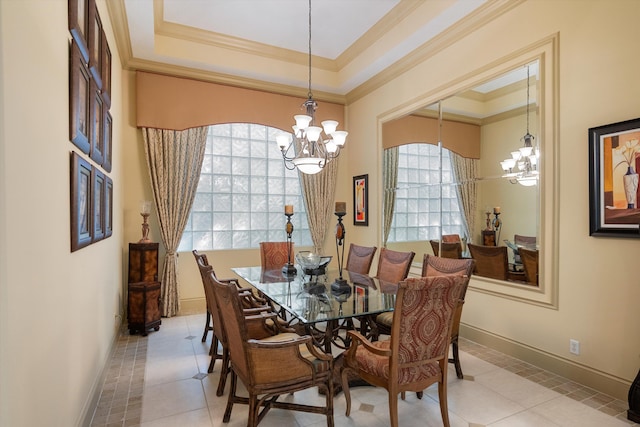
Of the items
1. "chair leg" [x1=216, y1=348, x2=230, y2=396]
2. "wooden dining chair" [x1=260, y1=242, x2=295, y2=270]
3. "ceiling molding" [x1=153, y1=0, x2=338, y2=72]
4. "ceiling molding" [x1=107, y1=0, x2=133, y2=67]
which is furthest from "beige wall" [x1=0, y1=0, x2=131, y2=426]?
"ceiling molding" [x1=153, y1=0, x2=338, y2=72]

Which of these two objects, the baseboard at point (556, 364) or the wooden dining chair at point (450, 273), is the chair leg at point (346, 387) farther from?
the baseboard at point (556, 364)

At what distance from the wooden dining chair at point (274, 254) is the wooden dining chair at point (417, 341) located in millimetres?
2307

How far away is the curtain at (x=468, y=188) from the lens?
3701mm

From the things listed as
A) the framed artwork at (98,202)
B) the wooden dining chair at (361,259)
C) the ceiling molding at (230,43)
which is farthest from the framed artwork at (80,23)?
the wooden dining chair at (361,259)

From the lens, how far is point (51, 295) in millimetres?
1580

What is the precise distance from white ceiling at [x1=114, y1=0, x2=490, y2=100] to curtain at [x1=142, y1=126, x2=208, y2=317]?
3.08 feet

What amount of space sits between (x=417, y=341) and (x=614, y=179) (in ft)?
6.32

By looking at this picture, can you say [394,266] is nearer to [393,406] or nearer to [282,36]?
[393,406]

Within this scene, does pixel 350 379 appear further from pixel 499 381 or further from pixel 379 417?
pixel 499 381

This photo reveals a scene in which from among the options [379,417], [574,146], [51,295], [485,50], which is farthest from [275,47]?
[379,417]

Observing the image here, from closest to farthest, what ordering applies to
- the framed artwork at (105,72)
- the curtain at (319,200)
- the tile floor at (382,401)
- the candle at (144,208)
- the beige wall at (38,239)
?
the beige wall at (38,239), the tile floor at (382,401), the framed artwork at (105,72), the candle at (144,208), the curtain at (319,200)

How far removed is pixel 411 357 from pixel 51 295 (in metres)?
1.86

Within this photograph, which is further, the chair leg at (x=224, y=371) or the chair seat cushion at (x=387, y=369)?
the chair leg at (x=224, y=371)

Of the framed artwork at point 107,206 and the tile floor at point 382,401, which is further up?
the framed artwork at point 107,206
